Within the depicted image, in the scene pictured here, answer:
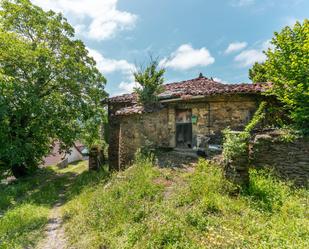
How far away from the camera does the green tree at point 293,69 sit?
297 inches

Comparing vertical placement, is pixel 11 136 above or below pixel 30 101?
below

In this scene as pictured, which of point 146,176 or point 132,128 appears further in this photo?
point 132,128

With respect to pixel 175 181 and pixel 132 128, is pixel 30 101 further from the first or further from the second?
pixel 175 181

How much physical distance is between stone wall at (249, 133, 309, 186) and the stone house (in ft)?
7.18

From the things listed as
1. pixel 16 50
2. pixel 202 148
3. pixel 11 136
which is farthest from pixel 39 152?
pixel 202 148

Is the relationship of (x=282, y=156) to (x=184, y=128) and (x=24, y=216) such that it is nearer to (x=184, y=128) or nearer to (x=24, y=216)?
(x=184, y=128)

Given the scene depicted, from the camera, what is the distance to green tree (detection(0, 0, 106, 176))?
11227mm

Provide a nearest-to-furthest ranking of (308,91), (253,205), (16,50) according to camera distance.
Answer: (253,205) < (308,91) < (16,50)

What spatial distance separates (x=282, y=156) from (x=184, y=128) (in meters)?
4.55

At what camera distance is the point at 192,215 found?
202 inches

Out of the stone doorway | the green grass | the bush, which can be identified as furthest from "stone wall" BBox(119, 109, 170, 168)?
the bush

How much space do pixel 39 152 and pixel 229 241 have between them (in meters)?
13.3

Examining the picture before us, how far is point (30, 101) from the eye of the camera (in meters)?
11.3

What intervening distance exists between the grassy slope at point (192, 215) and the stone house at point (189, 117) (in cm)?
292
